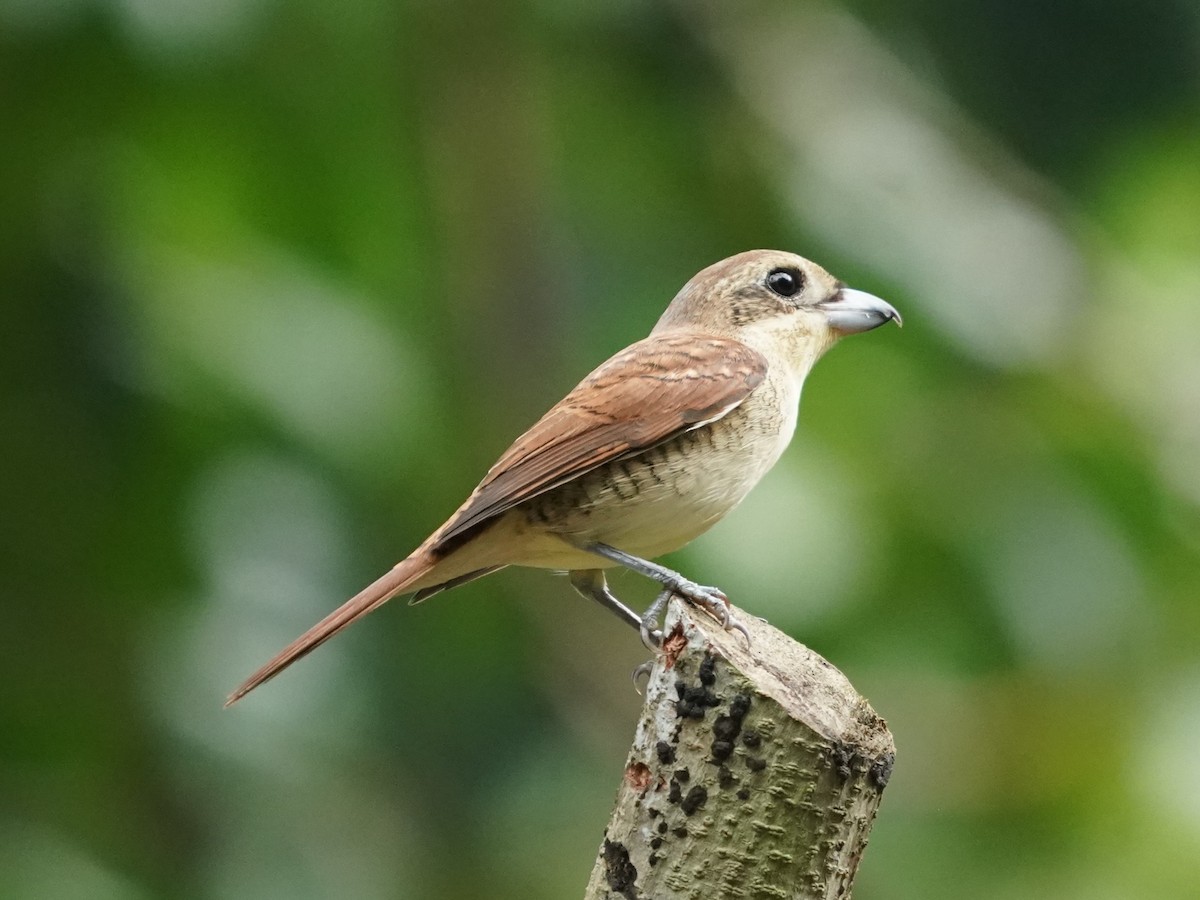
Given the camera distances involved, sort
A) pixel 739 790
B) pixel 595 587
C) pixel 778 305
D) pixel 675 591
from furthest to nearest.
Answer: 1. pixel 778 305
2. pixel 595 587
3. pixel 675 591
4. pixel 739 790

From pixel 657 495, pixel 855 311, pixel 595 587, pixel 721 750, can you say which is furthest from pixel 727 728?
pixel 855 311

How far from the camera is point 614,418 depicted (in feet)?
11.6

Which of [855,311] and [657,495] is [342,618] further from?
[855,311]

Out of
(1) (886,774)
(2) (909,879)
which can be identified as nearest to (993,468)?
(2) (909,879)

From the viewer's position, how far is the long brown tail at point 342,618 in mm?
3222

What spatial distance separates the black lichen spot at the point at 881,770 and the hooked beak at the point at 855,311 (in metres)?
1.90

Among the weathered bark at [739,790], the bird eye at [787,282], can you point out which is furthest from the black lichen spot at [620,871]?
the bird eye at [787,282]

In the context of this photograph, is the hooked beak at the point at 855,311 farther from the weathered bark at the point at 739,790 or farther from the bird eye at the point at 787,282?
the weathered bark at the point at 739,790

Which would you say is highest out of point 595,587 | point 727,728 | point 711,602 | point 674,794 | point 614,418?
point 614,418

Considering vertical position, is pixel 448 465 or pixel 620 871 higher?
pixel 448 465

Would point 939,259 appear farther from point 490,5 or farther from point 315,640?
point 315,640

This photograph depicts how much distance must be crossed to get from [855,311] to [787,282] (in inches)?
9.4

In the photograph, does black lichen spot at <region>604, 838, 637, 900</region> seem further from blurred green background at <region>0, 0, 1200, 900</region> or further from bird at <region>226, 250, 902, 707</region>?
blurred green background at <region>0, 0, 1200, 900</region>

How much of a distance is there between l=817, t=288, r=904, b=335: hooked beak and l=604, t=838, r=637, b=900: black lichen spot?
2082 mm
